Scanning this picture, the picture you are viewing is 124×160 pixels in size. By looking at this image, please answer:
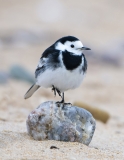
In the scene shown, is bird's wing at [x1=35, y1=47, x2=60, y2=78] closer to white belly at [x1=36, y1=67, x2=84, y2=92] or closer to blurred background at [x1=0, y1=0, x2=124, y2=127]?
white belly at [x1=36, y1=67, x2=84, y2=92]

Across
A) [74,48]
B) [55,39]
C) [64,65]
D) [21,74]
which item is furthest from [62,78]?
[55,39]

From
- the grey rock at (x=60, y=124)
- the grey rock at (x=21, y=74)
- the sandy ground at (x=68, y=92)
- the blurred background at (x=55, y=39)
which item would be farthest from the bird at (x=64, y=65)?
the grey rock at (x=21, y=74)

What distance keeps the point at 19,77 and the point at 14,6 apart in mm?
10623

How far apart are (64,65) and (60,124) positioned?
613 millimetres

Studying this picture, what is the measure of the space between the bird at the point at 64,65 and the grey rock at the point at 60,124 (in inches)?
12.3

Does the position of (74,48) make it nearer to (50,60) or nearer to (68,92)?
(50,60)

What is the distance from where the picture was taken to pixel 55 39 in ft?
50.3

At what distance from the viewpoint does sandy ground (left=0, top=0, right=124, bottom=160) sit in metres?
5.01

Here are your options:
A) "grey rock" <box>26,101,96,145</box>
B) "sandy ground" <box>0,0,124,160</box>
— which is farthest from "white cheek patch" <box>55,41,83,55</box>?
"sandy ground" <box>0,0,124,160</box>

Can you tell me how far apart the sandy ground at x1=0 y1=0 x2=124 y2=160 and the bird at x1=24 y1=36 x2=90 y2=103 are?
0.64 m

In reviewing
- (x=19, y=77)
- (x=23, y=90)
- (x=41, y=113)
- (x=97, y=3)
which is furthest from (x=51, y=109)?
(x=97, y=3)

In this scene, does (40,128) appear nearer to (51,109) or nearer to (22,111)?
(51,109)

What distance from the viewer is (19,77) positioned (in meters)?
10.8

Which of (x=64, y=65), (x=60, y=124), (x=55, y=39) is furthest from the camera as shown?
(x=55, y=39)
